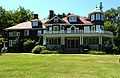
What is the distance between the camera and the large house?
2188 inches

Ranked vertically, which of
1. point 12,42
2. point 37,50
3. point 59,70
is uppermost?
point 12,42

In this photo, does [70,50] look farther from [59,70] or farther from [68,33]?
[59,70]

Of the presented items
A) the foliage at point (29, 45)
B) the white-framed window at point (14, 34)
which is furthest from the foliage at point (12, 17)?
the foliage at point (29, 45)

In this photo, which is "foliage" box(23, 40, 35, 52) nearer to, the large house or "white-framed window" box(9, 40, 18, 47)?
the large house

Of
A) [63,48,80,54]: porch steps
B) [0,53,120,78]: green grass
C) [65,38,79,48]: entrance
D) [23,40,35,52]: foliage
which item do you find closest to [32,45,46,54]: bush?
[63,48,80,54]: porch steps

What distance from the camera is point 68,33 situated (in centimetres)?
5541

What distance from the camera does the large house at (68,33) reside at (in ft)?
182

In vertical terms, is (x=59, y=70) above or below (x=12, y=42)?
below

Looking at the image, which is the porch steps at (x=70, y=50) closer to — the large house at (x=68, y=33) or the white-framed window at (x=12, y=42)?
the large house at (x=68, y=33)

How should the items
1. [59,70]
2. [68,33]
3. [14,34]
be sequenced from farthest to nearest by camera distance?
1. [14,34]
2. [68,33]
3. [59,70]

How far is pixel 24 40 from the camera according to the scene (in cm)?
6234

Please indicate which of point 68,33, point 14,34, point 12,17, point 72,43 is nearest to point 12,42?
point 14,34

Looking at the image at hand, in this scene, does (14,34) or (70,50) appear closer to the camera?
(70,50)

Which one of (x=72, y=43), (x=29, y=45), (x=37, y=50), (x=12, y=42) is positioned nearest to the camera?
(x=37, y=50)
